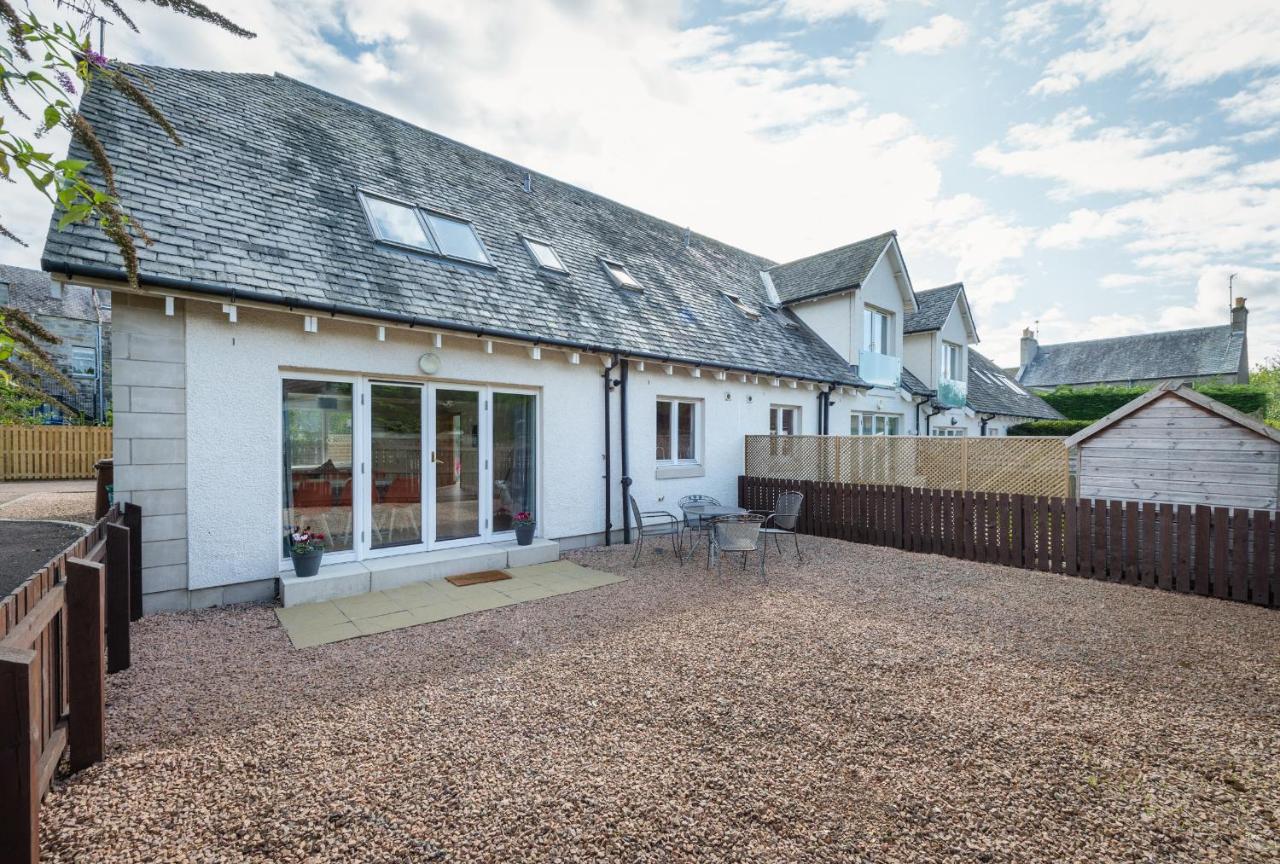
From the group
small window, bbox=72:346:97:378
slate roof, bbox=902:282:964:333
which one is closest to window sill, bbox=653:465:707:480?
slate roof, bbox=902:282:964:333

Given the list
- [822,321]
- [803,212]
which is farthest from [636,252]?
[822,321]

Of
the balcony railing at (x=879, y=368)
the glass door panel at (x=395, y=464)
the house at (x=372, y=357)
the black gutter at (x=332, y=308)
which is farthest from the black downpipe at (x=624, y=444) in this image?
the balcony railing at (x=879, y=368)

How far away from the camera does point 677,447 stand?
1090cm

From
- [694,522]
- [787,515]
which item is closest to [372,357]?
[694,522]

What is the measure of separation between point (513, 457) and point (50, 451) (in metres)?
20.9

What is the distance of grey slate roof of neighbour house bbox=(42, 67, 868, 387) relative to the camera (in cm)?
615

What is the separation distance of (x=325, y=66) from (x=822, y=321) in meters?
13.2

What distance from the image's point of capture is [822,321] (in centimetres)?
1555

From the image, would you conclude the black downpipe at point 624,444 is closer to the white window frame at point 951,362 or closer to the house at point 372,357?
the house at point 372,357

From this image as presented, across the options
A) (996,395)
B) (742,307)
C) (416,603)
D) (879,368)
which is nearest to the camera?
(416,603)

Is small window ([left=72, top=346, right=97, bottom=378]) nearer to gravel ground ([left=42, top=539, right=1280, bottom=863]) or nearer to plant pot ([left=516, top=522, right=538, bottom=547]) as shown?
plant pot ([left=516, top=522, right=538, bottom=547])

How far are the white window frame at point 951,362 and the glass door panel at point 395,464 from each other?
687 inches

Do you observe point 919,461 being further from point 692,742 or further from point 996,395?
point 996,395

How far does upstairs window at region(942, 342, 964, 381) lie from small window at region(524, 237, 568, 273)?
564 inches
